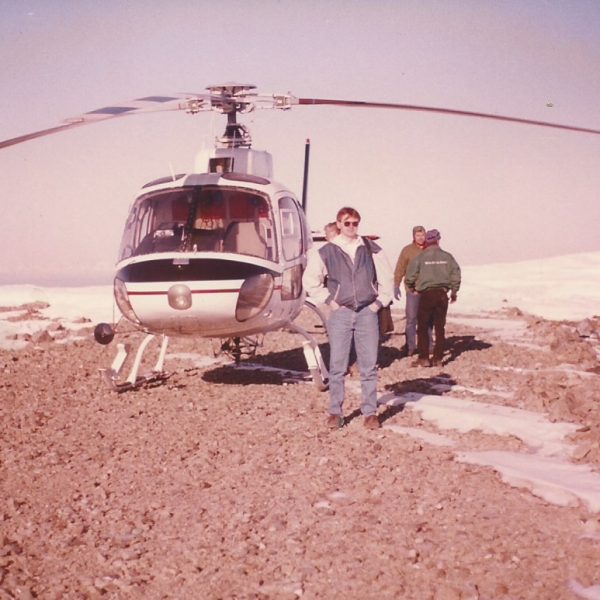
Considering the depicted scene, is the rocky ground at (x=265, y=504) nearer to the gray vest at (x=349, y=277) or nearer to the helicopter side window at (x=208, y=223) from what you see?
the gray vest at (x=349, y=277)

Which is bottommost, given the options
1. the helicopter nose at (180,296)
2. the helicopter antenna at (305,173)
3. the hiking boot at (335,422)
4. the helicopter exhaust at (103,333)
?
the hiking boot at (335,422)

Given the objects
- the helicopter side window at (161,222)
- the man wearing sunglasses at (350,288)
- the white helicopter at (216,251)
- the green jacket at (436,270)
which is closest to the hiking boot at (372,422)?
the man wearing sunglasses at (350,288)

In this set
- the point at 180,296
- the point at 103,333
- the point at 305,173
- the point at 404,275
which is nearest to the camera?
the point at 180,296

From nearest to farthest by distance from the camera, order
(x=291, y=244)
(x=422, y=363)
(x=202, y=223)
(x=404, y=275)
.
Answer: (x=202, y=223) < (x=291, y=244) < (x=422, y=363) < (x=404, y=275)

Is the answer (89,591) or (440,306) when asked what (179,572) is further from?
(440,306)

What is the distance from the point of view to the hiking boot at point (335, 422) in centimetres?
718

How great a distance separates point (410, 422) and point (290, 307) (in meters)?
2.27

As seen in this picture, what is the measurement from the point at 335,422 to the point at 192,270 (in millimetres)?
2127

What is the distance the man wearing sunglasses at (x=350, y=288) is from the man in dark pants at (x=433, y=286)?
3732mm

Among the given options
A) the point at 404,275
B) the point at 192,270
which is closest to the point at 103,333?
the point at 192,270

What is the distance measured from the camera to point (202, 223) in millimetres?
8461

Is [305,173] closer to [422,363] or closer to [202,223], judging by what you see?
[422,363]

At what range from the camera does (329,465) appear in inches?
235

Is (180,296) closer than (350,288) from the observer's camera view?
No
